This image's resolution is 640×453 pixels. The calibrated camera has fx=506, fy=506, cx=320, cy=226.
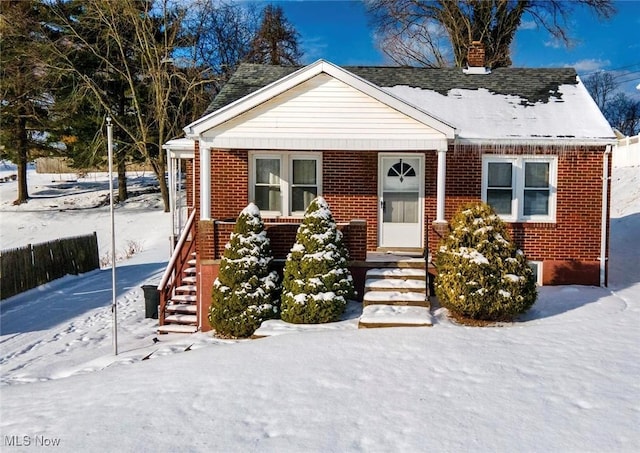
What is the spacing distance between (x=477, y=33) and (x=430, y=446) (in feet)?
91.2

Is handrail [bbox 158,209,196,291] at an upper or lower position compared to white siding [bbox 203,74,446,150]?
lower

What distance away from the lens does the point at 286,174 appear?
1151 centimetres

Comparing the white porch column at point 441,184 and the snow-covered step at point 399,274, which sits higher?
the white porch column at point 441,184

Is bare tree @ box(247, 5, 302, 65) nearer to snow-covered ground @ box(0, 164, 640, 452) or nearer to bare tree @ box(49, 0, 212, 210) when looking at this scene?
bare tree @ box(49, 0, 212, 210)

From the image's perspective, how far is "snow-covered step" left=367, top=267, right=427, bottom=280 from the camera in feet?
31.3

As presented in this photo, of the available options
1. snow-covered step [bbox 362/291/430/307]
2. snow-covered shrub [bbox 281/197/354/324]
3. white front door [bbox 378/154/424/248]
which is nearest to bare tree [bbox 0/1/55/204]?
white front door [bbox 378/154/424/248]

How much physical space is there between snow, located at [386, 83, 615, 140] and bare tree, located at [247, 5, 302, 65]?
23.6 metres

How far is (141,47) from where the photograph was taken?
87.7ft

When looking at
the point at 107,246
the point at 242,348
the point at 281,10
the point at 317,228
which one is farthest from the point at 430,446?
the point at 281,10

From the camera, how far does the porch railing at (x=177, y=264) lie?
10.1m

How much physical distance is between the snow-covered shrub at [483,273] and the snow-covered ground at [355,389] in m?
0.36

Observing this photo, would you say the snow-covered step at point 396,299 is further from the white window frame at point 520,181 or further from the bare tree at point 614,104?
the bare tree at point 614,104

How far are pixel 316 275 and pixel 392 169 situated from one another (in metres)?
3.94

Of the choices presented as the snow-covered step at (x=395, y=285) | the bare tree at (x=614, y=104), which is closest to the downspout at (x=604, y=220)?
the snow-covered step at (x=395, y=285)
